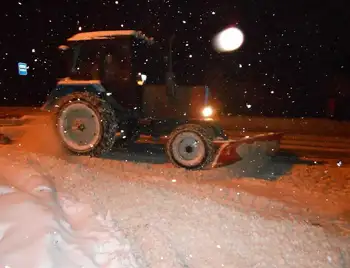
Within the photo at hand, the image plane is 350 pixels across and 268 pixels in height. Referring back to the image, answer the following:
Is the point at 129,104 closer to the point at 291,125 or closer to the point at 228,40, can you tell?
the point at 291,125

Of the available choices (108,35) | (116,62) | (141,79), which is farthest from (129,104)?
(108,35)

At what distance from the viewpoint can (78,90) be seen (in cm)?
796

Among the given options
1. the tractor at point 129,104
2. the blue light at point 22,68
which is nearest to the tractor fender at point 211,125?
the tractor at point 129,104

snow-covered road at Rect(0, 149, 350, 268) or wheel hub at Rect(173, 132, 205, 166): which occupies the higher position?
wheel hub at Rect(173, 132, 205, 166)

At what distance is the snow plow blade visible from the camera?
6844 mm

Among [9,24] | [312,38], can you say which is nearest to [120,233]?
[312,38]

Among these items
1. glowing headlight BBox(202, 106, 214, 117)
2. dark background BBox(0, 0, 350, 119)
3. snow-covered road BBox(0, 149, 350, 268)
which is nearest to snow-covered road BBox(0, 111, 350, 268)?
snow-covered road BBox(0, 149, 350, 268)

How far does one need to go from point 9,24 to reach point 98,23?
33.0 feet

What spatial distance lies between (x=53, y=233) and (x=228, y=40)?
21.4m

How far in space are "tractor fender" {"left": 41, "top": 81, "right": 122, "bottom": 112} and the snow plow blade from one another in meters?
2.20

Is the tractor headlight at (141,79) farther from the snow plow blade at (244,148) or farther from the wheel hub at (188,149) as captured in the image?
the snow plow blade at (244,148)

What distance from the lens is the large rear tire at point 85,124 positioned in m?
7.41

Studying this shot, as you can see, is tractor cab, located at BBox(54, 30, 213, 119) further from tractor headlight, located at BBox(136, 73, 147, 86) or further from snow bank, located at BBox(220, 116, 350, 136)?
snow bank, located at BBox(220, 116, 350, 136)

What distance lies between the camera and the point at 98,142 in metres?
7.41
